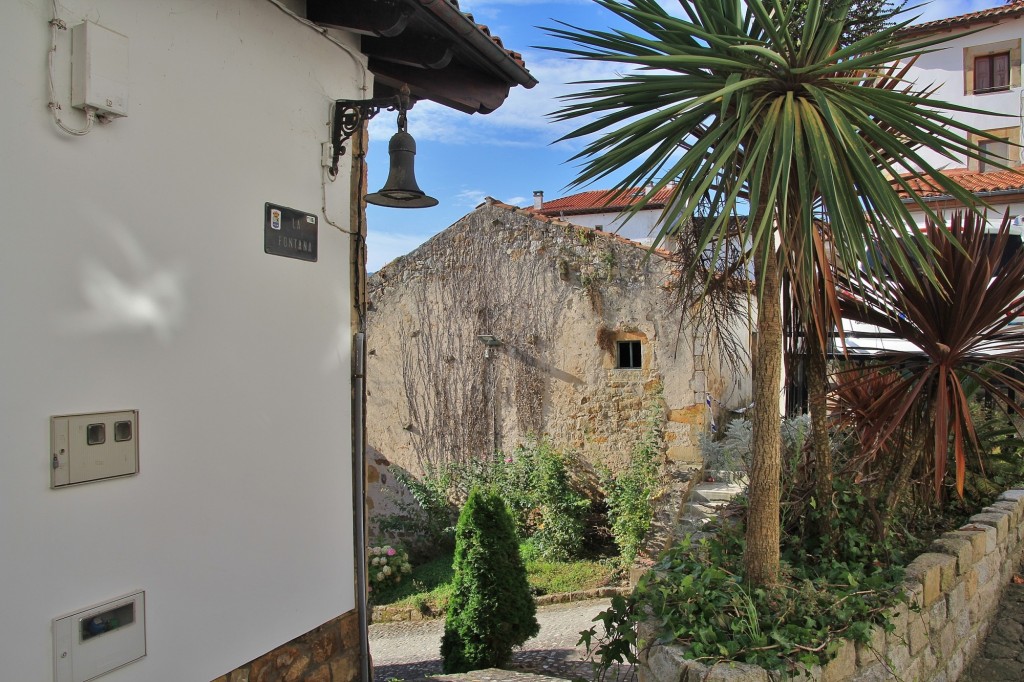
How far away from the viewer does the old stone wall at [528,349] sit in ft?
31.7

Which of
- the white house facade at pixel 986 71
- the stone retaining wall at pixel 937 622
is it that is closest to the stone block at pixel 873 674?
the stone retaining wall at pixel 937 622

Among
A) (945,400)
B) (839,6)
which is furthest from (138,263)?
(945,400)

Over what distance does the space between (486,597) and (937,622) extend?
374 cm

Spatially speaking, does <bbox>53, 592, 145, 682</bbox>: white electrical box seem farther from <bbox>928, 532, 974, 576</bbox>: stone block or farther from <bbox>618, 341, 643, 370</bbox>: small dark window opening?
<bbox>618, 341, 643, 370</bbox>: small dark window opening

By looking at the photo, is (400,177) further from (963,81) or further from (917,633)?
(963,81)

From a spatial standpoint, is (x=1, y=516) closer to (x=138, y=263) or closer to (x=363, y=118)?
(x=138, y=263)

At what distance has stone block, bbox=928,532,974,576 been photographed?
4.26m

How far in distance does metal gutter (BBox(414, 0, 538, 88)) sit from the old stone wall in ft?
18.1

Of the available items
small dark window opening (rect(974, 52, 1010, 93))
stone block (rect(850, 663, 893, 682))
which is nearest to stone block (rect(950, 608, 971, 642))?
stone block (rect(850, 663, 893, 682))

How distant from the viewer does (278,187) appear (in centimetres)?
322

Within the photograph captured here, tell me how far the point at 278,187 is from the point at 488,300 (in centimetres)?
744

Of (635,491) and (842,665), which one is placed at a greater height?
(842,665)

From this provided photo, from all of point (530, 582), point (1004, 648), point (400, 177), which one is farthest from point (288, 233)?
point (530, 582)

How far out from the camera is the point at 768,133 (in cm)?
292
